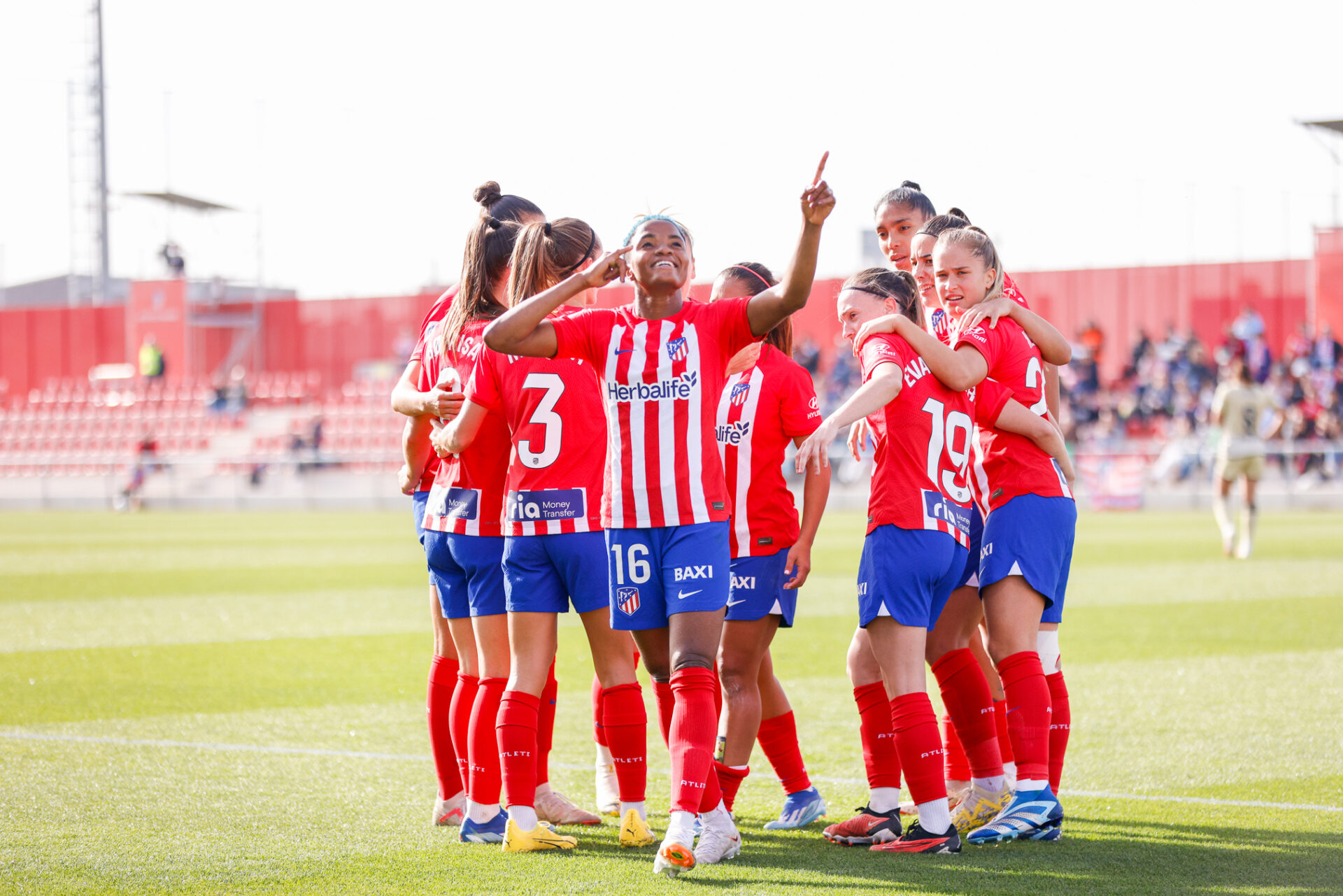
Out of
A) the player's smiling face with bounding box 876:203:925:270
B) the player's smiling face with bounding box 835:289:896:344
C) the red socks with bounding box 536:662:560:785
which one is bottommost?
the red socks with bounding box 536:662:560:785

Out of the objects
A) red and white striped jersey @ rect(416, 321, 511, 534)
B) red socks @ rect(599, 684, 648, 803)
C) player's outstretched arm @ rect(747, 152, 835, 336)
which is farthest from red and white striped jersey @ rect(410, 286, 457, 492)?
player's outstretched arm @ rect(747, 152, 835, 336)

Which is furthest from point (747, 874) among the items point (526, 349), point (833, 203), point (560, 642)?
point (560, 642)

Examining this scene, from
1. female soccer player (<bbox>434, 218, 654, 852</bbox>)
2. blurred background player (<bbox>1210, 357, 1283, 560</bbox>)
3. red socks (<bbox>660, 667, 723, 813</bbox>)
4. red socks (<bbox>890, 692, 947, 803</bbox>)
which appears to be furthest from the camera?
blurred background player (<bbox>1210, 357, 1283, 560</bbox>)

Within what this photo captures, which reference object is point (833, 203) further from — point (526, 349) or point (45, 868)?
point (45, 868)

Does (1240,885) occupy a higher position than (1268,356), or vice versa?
(1268,356)

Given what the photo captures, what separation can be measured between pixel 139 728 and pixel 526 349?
3529 mm

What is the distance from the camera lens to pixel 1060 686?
4609 millimetres

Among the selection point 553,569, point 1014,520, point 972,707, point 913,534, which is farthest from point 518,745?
point 1014,520

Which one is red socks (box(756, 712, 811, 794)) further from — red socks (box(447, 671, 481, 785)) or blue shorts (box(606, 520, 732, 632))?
red socks (box(447, 671, 481, 785))

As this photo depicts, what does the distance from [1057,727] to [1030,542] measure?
0.68 metres

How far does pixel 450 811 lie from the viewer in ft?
15.1

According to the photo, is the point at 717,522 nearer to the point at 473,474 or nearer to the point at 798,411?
the point at 798,411

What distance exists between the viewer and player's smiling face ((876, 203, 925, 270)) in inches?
196

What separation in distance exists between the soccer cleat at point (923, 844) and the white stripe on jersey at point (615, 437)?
1338mm
